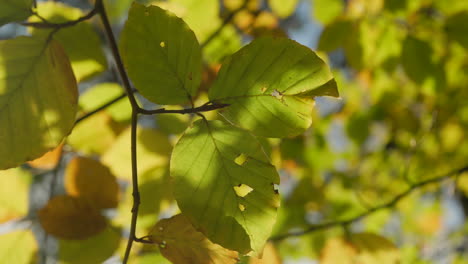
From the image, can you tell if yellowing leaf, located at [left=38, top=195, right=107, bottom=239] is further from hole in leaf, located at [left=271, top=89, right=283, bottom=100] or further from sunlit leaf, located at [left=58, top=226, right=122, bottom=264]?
hole in leaf, located at [left=271, top=89, right=283, bottom=100]

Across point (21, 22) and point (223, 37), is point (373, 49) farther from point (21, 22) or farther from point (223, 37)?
point (21, 22)

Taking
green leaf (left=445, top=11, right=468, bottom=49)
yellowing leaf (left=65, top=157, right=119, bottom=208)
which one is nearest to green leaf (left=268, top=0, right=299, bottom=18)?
green leaf (left=445, top=11, right=468, bottom=49)

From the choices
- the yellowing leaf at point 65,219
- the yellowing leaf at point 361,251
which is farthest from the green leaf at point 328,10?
the yellowing leaf at point 65,219

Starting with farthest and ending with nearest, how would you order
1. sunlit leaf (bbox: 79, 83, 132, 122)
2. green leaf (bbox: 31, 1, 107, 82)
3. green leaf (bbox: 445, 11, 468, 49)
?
1. green leaf (bbox: 445, 11, 468, 49)
2. sunlit leaf (bbox: 79, 83, 132, 122)
3. green leaf (bbox: 31, 1, 107, 82)

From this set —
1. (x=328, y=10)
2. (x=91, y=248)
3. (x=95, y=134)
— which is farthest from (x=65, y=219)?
(x=328, y=10)

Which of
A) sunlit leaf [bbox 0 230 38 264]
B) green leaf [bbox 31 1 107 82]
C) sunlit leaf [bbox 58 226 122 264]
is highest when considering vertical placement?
green leaf [bbox 31 1 107 82]

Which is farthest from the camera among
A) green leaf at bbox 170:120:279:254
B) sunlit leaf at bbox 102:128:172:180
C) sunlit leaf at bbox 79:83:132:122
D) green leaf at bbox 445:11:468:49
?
green leaf at bbox 445:11:468:49

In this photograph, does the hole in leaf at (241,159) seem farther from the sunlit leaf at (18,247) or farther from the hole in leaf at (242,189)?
the sunlit leaf at (18,247)
